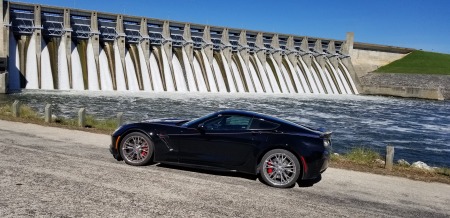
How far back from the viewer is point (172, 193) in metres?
6.39

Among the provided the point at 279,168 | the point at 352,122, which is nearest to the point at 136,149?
the point at 279,168

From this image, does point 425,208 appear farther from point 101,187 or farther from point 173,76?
point 173,76

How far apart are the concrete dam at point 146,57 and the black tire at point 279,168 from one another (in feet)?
106

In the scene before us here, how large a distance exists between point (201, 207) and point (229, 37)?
5615 centimetres

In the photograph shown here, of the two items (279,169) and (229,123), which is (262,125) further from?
(279,169)

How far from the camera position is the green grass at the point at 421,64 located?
72.4 meters

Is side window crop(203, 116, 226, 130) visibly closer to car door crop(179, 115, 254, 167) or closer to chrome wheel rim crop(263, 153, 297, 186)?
car door crop(179, 115, 254, 167)

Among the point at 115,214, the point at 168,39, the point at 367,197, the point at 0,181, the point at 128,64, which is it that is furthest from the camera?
the point at 168,39

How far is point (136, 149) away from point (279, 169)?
2939 millimetres

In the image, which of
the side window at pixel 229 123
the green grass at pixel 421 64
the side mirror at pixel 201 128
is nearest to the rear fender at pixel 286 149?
the side window at pixel 229 123

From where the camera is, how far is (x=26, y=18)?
143 ft

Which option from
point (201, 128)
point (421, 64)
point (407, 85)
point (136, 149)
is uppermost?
point (421, 64)

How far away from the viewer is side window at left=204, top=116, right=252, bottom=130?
7926mm

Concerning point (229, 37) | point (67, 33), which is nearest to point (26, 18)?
point (67, 33)
